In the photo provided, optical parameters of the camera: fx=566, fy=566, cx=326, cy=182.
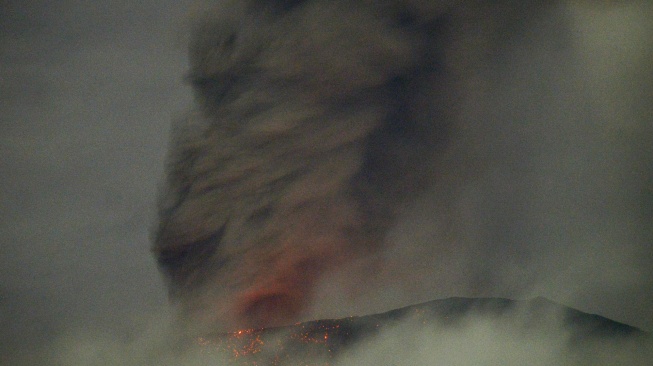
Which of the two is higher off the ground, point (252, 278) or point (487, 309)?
point (487, 309)

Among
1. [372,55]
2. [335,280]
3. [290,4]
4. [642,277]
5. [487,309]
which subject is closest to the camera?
[642,277]

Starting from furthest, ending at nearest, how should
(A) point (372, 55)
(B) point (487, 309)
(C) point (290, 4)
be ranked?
(B) point (487, 309) < (A) point (372, 55) < (C) point (290, 4)

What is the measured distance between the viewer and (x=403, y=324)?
886 centimetres

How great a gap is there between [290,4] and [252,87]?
1025mm

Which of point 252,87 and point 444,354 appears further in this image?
point 444,354

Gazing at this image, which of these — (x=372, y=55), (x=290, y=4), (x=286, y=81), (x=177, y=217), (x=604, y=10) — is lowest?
(x=177, y=217)

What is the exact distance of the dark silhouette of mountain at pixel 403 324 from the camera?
700 cm

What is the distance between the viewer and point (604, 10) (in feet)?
18.0

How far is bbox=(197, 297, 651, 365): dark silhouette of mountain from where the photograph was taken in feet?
23.0

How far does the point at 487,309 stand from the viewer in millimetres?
8336

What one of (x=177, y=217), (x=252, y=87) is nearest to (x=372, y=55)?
(x=252, y=87)

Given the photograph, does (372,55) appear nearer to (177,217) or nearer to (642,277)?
(177,217)

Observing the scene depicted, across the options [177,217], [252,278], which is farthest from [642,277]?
[177,217]

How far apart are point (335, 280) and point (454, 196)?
1.86m
